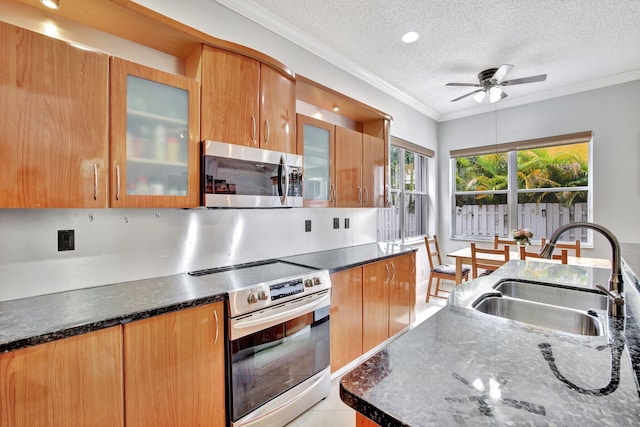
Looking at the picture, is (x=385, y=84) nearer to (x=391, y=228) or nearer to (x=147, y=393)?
(x=391, y=228)

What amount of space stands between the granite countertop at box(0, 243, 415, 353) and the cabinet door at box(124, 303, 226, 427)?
6cm

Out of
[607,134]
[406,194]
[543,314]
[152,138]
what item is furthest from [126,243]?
[607,134]

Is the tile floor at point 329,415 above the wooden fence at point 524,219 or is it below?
below

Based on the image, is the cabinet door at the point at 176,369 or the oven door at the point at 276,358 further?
the oven door at the point at 276,358

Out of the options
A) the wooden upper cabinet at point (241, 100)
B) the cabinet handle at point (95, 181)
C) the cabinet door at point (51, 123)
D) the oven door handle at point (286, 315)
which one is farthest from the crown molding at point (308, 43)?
the oven door handle at point (286, 315)

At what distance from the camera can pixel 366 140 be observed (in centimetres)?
301

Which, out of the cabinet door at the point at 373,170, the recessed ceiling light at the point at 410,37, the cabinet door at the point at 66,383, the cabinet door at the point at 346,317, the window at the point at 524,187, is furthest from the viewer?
the window at the point at 524,187

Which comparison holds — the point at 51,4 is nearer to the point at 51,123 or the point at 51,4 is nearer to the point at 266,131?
the point at 51,123

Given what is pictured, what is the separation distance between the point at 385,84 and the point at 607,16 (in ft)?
6.54

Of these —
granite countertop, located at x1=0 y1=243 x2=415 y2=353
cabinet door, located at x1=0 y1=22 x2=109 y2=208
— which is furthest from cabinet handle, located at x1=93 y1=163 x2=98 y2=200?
granite countertop, located at x1=0 y1=243 x2=415 y2=353

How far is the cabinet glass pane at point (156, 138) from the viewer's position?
5.00 feet

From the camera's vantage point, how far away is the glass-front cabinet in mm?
1465

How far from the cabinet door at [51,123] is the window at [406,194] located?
3.11 m

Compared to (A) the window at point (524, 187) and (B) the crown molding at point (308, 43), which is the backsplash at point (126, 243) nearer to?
(B) the crown molding at point (308, 43)
